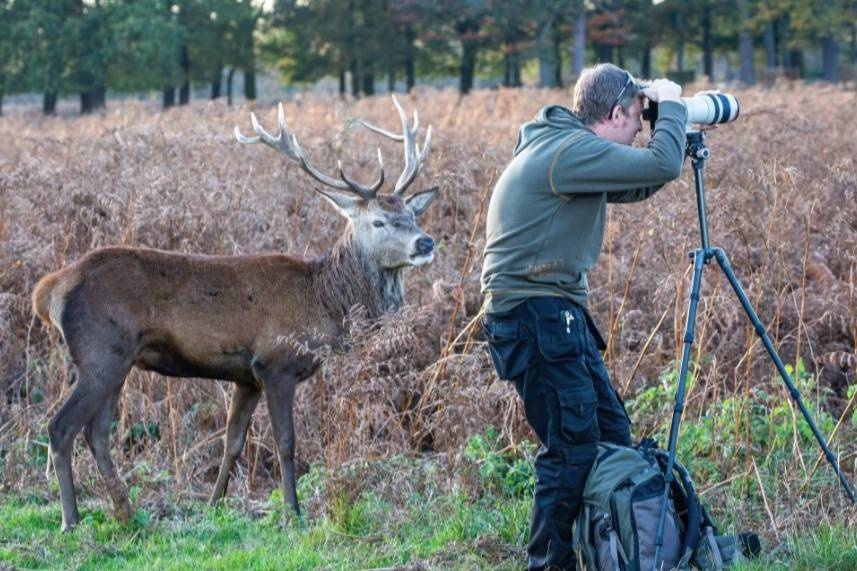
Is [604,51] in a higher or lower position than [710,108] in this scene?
higher

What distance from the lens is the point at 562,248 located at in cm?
530

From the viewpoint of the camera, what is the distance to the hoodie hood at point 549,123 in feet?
17.5

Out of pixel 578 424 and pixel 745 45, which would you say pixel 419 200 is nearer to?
pixel 578 424

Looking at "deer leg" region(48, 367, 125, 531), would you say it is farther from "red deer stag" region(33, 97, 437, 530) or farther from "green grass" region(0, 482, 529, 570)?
"green grass" region(0, 482, 529, 570)

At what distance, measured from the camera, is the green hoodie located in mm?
5160

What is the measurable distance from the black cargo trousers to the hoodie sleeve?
0.52 metres

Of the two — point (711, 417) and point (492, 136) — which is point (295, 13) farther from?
point (711, 417)

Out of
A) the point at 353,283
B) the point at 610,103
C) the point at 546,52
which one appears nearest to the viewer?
the point at 610,103

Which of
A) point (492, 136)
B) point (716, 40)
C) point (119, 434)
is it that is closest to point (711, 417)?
point (119, 434)

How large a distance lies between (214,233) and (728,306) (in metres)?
4.06

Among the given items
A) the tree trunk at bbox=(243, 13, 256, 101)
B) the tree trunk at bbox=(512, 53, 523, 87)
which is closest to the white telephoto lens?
the tree trunk at bbox=(512, 53, 523, 87)

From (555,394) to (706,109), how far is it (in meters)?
1.44

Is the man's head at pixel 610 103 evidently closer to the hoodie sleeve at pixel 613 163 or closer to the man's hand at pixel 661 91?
the man's hand at pixel 661 91

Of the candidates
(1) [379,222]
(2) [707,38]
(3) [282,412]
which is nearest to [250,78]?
(2) [707,38]
